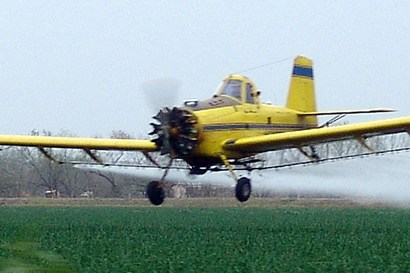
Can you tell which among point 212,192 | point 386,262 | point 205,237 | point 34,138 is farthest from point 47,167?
point 386,262

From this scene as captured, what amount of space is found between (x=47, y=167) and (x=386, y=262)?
79.0 meters

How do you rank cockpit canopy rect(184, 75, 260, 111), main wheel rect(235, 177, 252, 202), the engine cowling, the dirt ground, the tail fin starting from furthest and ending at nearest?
the dirt ground → the tail fin → cockpit canopy rect(184, 75, 260, 111) → main wheel rect(235, 177, 252, 202) → the engine cowling

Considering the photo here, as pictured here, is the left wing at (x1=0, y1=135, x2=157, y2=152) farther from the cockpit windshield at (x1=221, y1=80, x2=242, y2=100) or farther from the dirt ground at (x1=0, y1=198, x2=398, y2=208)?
the dirt ground at (x1=0, y1=198, x2=398, y2=208)

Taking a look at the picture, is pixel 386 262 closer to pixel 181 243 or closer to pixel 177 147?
pixel 181 243

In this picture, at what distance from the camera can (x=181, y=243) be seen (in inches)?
488

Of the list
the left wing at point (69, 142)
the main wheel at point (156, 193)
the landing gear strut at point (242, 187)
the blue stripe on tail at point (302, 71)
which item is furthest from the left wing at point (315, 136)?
the blue stripe on tail at point (302, 71)

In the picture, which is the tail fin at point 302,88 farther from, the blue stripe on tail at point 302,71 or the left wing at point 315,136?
the left wing at point 315,136

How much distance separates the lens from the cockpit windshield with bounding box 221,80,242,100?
78.0 ft

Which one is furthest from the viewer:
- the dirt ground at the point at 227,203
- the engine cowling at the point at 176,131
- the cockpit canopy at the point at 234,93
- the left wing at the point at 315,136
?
the dirt ground at the point at 227,203

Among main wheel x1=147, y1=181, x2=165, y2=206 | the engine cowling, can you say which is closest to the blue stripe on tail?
main wheel x1=147, y1=181, x2=165, y2=206

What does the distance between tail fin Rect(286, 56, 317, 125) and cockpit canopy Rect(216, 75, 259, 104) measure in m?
4.00

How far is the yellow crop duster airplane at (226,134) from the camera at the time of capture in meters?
22.3

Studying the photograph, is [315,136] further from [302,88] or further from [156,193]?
[302,88]

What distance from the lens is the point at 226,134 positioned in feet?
77.2
